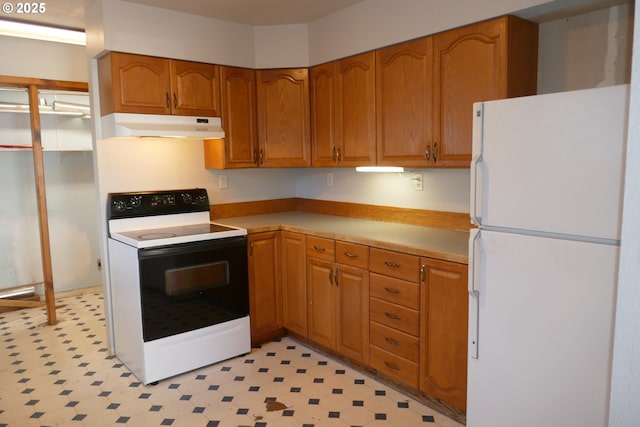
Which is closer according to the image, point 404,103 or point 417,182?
point 404,103

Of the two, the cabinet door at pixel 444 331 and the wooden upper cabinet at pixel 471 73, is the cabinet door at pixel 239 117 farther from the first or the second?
the cabinet door at pixel 444 331

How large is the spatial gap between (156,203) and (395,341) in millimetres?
1955

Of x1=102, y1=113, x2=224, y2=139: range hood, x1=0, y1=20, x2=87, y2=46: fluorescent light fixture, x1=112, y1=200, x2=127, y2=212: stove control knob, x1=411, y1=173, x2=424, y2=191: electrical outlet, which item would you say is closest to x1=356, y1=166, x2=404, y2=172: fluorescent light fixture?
x1=411, y1=173, x2=424, y2=191: electrical outlet

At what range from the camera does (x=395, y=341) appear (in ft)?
8.79

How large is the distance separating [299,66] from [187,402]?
8.13 feet

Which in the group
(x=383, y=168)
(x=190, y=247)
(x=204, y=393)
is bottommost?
(x=204, y=393)

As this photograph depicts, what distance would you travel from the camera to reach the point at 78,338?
3697mm

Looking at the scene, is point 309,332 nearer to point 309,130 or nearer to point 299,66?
point 309,130

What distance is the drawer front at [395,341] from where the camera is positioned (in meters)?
2.57

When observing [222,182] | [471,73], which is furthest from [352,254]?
[222,182]

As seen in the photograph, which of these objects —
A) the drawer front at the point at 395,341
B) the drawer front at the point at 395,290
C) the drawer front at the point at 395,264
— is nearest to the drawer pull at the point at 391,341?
the drawer front at the point at 395,341

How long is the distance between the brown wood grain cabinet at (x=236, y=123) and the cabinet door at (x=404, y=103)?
1.06 m

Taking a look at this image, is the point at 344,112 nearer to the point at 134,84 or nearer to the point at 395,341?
the point at 134,84

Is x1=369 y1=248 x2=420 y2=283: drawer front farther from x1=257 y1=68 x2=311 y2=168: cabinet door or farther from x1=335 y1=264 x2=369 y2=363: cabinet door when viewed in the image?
x1=257 y1=68 x2=311 y2=168: cabinet door
